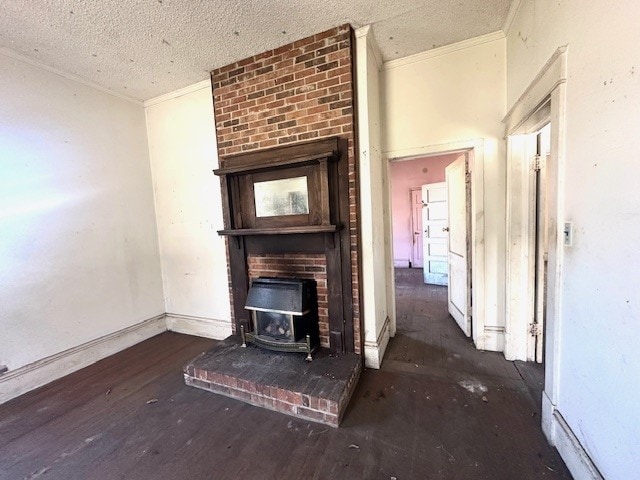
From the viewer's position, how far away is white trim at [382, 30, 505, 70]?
232 cm

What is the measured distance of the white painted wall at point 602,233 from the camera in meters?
0.98

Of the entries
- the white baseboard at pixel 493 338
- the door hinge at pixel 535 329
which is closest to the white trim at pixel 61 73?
the white baseboard at pixel 493 338

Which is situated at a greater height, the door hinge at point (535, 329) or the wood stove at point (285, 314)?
the wood stove at point (285, 314)

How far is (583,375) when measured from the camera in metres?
1.28

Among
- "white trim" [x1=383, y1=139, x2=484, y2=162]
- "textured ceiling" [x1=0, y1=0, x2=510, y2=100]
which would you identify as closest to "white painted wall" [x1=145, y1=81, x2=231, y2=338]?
"textured ceiling" [x1=0, y1=0, x2=510, y2=100]

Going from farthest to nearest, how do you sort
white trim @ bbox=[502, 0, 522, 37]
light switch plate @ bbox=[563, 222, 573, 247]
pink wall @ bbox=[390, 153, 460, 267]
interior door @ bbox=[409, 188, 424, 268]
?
interior door @ bbox=[409, 188, 424, 268] < pink wall @ bbox=[390, 153, 460, 267] < white trim @ bbox=[502, 0, 522, 37] < light switch plate @ bbox=[563, 222, 573, 247]

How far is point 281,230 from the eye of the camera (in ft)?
7.63

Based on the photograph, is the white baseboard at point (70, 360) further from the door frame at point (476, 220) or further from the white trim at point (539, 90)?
the white trim at point (539, 90)

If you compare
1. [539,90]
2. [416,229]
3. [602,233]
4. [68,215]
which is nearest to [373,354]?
[602,233]

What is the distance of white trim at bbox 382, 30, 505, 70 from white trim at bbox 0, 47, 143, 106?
2986 mm

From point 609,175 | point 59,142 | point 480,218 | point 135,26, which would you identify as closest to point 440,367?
point 480,218

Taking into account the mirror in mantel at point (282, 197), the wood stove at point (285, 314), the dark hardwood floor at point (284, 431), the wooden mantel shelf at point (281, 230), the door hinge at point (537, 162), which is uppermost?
the door hinge at point (537, 162)

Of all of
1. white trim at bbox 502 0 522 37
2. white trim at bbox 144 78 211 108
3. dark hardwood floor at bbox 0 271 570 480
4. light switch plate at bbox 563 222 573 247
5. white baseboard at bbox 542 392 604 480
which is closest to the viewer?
white baseboard at bbox 542 392 604 480

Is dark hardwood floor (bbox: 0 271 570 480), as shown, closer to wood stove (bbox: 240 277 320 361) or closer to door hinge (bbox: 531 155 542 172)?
wood stove (bbox: 240 277 320 361)
